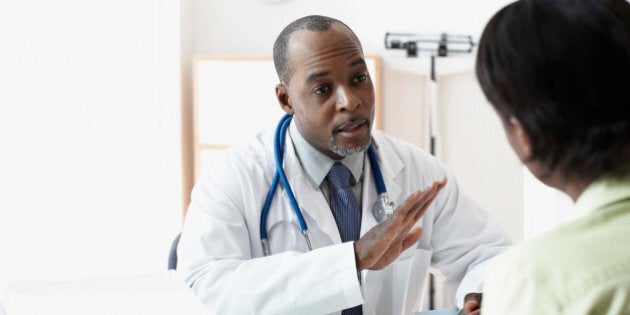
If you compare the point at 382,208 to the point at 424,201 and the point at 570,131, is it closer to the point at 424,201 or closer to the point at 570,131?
the point at 424,201

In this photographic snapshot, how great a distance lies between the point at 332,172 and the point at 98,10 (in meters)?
2.13

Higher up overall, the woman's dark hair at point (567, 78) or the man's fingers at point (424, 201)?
the woman's dark hair at point (567, 78)

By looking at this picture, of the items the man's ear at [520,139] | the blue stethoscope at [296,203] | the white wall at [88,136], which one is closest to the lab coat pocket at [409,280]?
the blue stethoscope at [296,203]

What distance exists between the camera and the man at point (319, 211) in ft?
4.59

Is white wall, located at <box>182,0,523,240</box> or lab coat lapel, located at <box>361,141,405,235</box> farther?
white wall, located at <box>182,0,523,240</box>

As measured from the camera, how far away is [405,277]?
1.57 meters

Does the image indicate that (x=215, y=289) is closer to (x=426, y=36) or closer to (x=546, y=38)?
(x=546, y=38)

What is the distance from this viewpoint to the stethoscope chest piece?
1.56m

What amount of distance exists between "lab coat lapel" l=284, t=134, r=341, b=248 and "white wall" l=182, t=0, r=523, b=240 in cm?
219

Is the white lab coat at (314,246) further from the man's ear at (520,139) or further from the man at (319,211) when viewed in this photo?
the man's ear at (520,139)

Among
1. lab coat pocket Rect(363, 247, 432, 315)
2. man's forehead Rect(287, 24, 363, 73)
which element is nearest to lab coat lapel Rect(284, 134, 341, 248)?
lab coat pocket Rect(363, 247, 432, 315)

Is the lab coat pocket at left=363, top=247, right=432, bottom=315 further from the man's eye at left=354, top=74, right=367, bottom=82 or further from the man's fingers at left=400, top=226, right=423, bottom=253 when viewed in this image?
the man's eye at left=354, top=74, right=367, bottom=82

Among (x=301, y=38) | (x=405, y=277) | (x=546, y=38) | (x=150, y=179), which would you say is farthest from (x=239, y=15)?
(x=546, y=38)

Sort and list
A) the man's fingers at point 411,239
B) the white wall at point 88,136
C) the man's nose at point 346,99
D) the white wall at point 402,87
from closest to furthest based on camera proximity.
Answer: the man's fingers at point 411,239 → the man's nose at point 346,99 → the white wall at point 88,136 → the white wall at point 402,87
